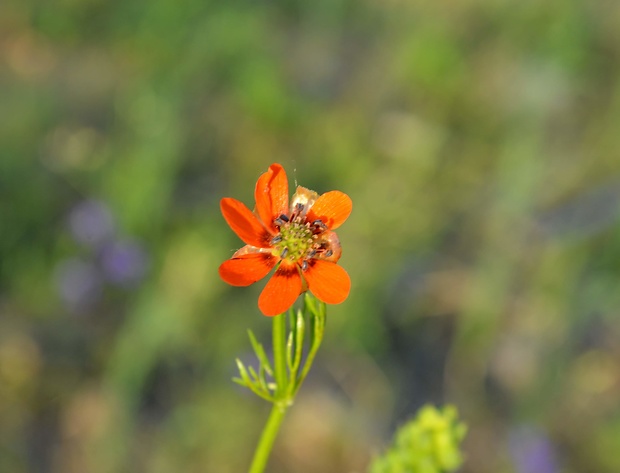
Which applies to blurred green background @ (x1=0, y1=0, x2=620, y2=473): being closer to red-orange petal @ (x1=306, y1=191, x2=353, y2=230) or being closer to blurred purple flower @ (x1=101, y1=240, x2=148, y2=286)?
blurred purple flower @ (x1=101, y1=240, x2=148, y2=286)

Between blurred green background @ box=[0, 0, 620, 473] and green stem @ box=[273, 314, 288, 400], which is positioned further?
blurred green background @ box=[0, 0, 620, 473]

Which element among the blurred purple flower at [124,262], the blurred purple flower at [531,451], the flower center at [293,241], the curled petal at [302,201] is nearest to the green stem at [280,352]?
the flower center at [293,241]

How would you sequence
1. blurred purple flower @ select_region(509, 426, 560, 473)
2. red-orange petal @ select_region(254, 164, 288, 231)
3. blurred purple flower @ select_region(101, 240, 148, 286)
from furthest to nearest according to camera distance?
blurred purple flower @ select_region(101, 240, 148, 286) < blurred purple flower @ select_region(509, 426, 560, 473) < red-orange petal @ select_region(254, 164, 288, 231)

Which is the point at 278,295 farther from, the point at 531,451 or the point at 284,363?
the point at 531,451

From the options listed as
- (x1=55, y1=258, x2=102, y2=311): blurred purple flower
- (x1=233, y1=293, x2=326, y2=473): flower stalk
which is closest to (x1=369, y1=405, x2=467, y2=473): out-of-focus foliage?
(x1=233, y1=293, x2=326, y2=473): flower stalk

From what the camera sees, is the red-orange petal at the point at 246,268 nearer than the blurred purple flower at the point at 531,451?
Yes

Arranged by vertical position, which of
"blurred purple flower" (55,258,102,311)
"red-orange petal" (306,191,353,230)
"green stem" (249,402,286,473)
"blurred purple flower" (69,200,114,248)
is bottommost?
"green stem" (249,402,286,473)

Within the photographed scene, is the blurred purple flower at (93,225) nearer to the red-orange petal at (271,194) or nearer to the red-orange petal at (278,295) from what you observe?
the red-orange petal at (271,194)

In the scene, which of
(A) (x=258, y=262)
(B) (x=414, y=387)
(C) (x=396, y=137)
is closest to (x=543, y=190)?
(C) (x=396, y=137)
